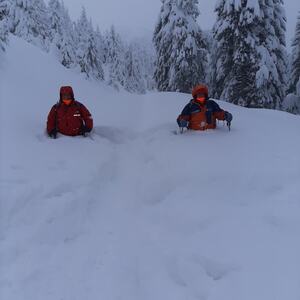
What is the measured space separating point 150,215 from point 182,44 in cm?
2128

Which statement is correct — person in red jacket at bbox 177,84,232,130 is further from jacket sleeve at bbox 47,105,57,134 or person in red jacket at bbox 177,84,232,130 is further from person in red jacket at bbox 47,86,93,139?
jacket sleeve at bbox 47,105,57,134

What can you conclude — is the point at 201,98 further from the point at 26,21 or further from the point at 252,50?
the point at 26,21

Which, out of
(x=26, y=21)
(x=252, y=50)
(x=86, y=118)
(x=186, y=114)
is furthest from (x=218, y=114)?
(x=26, y=21)

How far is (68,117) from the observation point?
372 inches

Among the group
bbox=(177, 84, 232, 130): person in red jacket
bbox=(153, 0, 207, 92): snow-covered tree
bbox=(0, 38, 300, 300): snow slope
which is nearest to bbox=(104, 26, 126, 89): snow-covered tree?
bbox=(153, 0, 207, 92): snow-covered tree

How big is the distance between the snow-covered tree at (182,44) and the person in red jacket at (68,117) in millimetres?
16940

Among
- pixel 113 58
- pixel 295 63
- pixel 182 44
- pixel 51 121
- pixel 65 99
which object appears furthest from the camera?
pixel 113 58

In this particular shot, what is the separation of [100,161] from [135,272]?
382cm

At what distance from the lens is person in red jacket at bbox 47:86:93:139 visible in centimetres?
931

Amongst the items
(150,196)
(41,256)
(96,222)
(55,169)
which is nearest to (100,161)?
(55,169)

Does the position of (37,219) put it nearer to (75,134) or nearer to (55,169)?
(55,169)

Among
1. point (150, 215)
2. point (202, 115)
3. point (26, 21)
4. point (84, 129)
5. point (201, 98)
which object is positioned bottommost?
point (150, 215)

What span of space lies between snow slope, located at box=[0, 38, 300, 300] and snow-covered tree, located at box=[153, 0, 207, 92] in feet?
53.8

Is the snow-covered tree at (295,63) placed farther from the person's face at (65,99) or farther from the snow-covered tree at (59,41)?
the person's face at (65,99)
